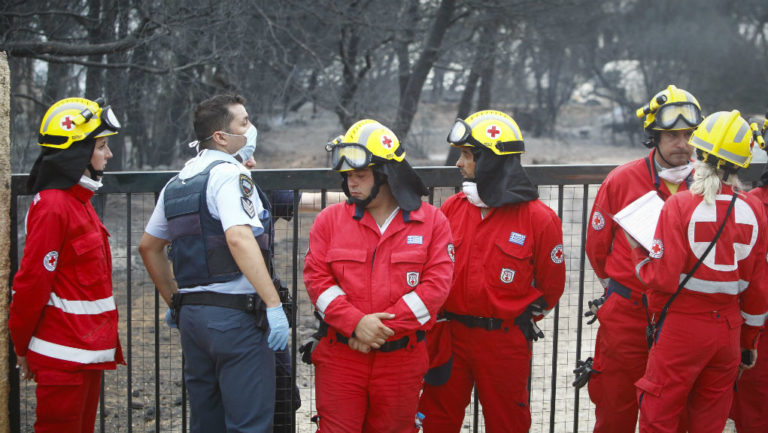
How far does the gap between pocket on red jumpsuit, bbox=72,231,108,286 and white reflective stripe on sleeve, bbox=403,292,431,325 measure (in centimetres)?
153

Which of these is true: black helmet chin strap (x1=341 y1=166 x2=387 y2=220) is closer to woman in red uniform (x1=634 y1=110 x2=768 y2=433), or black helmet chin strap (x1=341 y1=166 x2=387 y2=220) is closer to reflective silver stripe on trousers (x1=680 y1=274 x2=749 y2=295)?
woman in red uniform (x1=634 y1=110 x2=768 y2=433)

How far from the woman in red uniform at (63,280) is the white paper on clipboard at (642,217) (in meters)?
2.72

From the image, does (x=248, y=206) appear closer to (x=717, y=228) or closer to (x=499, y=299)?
(x=499, y=299)

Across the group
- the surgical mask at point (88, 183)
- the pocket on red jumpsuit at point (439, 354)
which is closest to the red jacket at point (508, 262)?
the pocket on red jumpsuit at point (439, 354)

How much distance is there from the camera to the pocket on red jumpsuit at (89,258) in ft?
12.1

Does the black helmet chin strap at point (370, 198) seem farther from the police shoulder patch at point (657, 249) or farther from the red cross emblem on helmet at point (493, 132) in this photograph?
the police shoulder patch at point (657, 249)

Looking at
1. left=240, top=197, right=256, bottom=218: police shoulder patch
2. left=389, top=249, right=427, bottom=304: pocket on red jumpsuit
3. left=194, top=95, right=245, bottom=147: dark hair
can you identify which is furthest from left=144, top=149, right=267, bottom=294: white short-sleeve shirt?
left=389, top=249, right=427, bottom=304: pocket on red jumpsuit

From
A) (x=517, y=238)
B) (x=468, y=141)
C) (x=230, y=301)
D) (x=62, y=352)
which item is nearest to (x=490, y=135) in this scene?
(x=468, y=141)

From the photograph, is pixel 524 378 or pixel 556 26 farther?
pixel 556 26

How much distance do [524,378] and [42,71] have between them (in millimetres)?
11924

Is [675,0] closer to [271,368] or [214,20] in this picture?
[214,20]

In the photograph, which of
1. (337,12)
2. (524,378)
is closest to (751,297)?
(524,378)

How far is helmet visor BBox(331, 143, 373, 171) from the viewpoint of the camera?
3746mm

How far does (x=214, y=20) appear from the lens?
1064 cm
